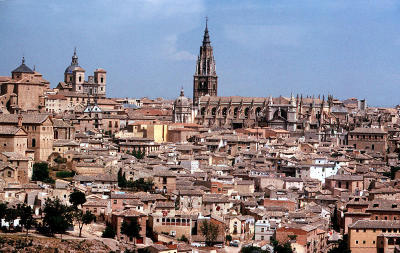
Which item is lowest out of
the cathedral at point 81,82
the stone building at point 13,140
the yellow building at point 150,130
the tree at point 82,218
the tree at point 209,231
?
the tree at point 209,231

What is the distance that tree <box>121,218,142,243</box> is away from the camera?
44.8 m

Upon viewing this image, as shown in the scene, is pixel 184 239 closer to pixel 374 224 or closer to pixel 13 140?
pixel 374 224

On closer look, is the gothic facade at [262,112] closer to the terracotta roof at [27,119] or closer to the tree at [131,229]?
the terracotta roof at [27,119]

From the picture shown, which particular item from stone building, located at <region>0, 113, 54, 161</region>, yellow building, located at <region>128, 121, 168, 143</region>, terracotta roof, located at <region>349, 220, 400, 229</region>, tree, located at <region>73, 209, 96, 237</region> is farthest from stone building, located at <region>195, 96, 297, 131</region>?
tree, located at <region>73, 209, 96, 237</region>

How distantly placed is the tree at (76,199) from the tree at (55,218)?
937 millimetres

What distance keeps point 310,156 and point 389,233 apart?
2461 centimetres

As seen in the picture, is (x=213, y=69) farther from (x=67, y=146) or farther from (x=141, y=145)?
(x=67, y=146)

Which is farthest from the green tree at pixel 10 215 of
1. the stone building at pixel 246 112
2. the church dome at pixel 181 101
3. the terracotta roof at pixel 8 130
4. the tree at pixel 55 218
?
the stone building at pixel 246 112

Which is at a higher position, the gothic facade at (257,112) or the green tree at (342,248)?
the gothic facade at (257,112)

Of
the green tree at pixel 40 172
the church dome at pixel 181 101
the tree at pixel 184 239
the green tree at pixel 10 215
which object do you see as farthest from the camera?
the church dome at pixel 181 101

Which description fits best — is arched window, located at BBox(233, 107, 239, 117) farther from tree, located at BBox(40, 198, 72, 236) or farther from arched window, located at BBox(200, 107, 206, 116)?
tree, located at BBox(40, 198, 72, 236)

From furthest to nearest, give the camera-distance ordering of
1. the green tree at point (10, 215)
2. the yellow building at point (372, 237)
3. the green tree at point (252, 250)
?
the yellow building at point (372, 237) < the green tree at point (252, 250) < the green tree at point (10, 215)

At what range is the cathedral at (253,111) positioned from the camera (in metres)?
101

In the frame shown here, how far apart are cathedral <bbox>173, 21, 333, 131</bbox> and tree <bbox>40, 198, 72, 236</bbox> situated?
2184 inches
